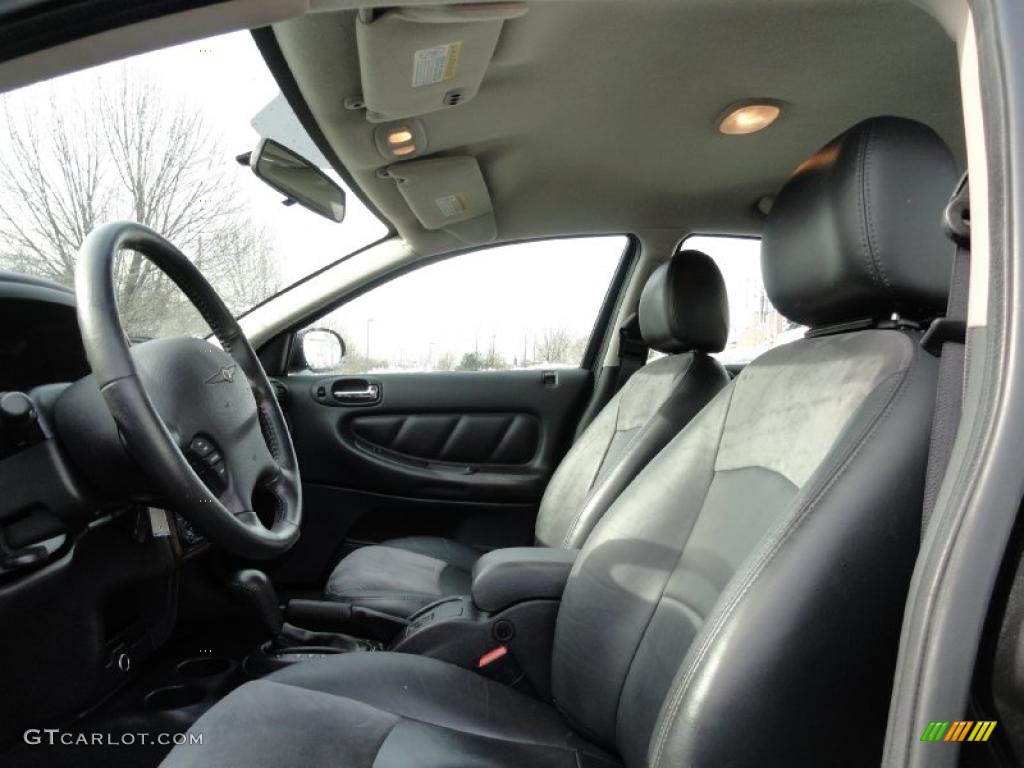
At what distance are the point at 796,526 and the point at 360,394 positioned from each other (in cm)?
210

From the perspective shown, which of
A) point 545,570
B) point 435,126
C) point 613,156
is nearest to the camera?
point 545,570

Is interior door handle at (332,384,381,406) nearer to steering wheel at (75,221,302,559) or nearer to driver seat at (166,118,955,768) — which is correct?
steering wheel at (75,221,302,559)

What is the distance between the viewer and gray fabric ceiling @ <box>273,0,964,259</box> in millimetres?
1454

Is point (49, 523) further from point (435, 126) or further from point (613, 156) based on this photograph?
point (613, 156)

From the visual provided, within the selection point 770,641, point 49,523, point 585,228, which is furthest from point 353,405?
point 770,641

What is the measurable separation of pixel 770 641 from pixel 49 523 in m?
1.15

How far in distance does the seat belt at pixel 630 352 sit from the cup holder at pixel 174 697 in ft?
5.84

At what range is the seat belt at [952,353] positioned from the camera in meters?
0.83

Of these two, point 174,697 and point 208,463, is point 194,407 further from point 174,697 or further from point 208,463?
point 174,697

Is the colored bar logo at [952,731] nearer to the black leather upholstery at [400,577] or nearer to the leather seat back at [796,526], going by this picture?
the leather seat back at [796,526]

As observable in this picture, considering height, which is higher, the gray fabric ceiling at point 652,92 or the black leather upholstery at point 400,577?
the gray fabric ceiling at point 652,92

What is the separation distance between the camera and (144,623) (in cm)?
159

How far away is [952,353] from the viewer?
86 cm

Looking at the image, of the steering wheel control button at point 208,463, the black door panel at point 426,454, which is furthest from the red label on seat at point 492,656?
the black door panel at point 426,454
